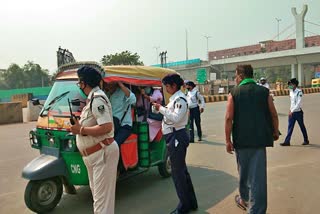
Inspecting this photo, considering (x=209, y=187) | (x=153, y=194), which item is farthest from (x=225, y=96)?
(x=153, y=194)

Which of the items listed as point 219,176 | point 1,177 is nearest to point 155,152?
point 219,176

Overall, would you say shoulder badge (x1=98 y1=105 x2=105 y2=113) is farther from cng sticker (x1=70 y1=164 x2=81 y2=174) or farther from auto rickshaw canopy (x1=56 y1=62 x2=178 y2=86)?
auto rickshaw canopy (x1=56 y1=62 x2=178 y2=86)

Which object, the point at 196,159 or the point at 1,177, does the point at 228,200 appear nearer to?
the point at 196,159

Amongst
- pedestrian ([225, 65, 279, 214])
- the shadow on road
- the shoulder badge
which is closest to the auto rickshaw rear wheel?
the shadow on road

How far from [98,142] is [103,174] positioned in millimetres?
331

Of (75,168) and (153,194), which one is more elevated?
(75,168)

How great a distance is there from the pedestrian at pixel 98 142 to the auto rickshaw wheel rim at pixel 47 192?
4.97 ft

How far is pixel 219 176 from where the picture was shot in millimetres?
6426

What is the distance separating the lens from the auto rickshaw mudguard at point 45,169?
459 centimetres

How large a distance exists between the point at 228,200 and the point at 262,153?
4.30 feet

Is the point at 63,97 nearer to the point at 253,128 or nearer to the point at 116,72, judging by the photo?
the point at 116,72

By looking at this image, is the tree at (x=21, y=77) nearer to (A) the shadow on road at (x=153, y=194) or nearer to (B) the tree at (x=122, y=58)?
(B) the tree at (x=122, y=58)

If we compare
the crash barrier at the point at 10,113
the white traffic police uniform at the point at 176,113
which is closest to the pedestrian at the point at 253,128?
the white traffic police uniform at the point at 176,113

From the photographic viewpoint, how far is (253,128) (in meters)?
4.06
